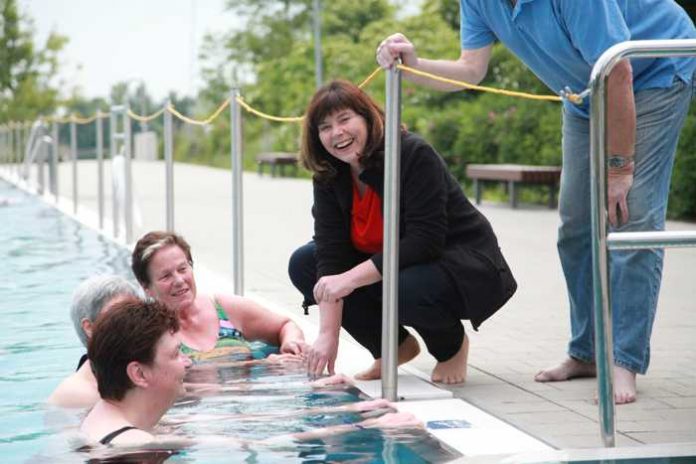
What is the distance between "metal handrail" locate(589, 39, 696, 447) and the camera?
369cm

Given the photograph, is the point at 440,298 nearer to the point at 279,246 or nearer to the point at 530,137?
the point at 279,246

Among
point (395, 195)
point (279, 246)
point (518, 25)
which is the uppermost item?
point (518, 25)

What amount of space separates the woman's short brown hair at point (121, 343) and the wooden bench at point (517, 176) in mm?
12626

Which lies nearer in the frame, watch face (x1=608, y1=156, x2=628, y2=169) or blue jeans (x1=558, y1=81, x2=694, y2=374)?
watch face (x1=608, y1=156, x2=628, y2=169)

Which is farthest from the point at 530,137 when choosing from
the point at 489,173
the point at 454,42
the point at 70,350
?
the point at 70,350

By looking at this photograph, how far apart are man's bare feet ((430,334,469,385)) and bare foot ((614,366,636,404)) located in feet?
2.26

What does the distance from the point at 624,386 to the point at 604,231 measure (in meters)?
1.46

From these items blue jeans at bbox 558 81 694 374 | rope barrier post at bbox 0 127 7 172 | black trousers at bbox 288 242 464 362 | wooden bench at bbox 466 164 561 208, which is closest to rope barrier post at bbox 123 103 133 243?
wooden bench at bbox 466 164 561 208

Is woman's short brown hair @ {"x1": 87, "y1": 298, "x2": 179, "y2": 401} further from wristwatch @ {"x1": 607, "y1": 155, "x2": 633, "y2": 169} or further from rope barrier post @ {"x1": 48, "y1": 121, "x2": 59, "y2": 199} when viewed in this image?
rope barrier post @ {"x1": 48, "y1": 121, "x2": 59, "y2": 199}

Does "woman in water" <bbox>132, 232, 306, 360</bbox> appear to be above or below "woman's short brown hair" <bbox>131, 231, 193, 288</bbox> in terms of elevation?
below

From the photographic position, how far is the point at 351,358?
617 cm

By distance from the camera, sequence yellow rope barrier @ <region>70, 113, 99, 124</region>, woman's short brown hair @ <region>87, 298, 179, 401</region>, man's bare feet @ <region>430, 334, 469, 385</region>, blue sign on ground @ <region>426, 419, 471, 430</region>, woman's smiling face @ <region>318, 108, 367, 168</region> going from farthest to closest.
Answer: yellow rope barrier @ <region>70, 113, 99, 124</region> → man's bare feet @ <region>430, 334, 469, 385</region> → woman's smiling face @ <region>318, 108, 367, 168</region> → blue sign on ground @ <region>426, 419, 471, 430</region> → woman's short brown hair @ <region>87, 298, 179, 401</region>

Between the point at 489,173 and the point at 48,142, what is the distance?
293 inches

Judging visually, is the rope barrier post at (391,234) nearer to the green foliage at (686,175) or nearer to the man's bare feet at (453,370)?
the man's bare feet at (453,370)
